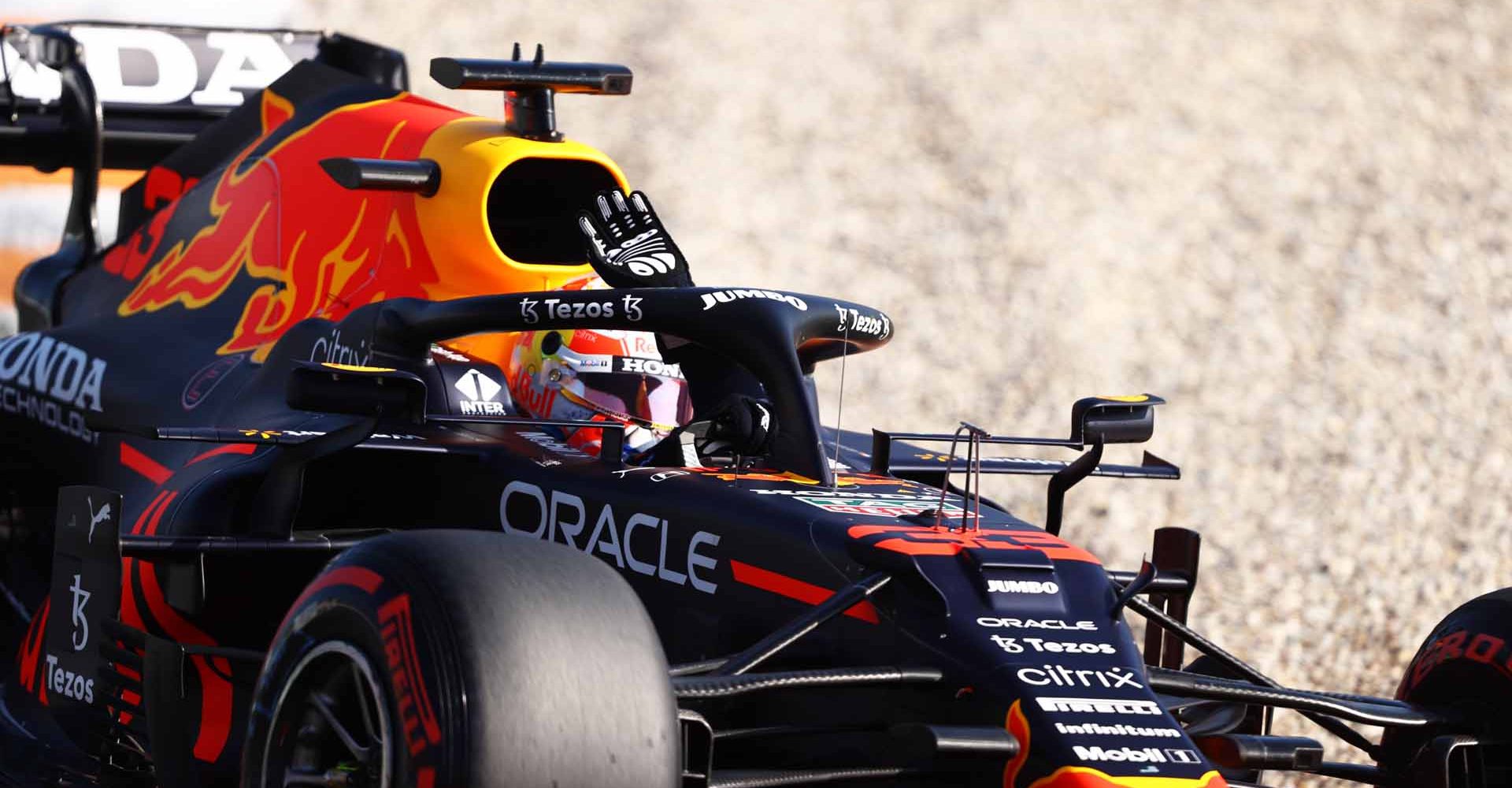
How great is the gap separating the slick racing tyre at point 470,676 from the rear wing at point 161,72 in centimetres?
520

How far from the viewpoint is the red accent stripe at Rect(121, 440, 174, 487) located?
6.28m

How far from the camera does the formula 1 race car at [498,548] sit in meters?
3.86

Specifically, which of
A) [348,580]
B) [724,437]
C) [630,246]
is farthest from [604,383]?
[348,580]

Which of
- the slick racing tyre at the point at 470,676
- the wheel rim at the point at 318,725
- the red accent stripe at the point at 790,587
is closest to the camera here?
the slick racing tyre at the point at 470,676

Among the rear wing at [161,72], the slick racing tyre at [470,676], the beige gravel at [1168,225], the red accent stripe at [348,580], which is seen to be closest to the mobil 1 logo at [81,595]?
the red accent stripe at [348,580]

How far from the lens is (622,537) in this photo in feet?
16.5

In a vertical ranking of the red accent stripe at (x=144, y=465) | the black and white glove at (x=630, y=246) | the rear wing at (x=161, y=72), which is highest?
the rear wing at (x=161, y=72)

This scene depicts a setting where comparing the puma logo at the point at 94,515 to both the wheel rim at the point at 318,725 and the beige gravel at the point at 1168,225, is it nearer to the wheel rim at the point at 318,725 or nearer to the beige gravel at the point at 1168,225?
the wheel rim at the point at 318,725

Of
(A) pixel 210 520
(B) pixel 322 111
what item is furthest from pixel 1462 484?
(A) pixel 210 520

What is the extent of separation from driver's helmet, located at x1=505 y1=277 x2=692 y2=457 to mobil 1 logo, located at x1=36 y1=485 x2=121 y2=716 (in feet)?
4.38

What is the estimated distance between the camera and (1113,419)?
5305 mm

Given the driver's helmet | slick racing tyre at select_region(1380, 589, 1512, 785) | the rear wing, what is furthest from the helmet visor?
the rear wing

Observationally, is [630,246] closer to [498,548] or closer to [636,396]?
[636,396]

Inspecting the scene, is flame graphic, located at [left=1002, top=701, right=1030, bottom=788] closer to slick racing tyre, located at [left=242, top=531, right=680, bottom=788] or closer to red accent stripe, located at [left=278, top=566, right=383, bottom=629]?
slick racing tyre, located at [left=242, top=531, right=680, bottom=788]
